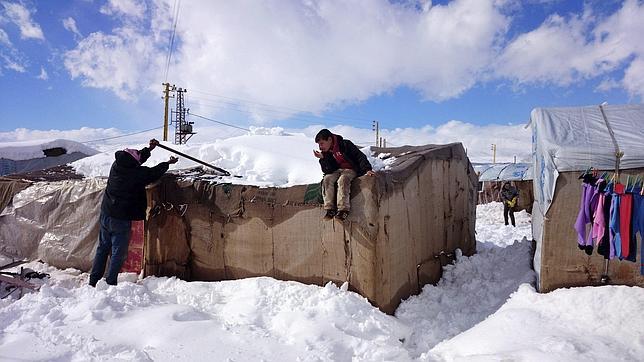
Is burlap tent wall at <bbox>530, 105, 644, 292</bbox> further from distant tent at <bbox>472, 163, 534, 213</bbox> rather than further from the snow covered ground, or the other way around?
distant tent at <bbox>472, 163, 534, 213</bbox>

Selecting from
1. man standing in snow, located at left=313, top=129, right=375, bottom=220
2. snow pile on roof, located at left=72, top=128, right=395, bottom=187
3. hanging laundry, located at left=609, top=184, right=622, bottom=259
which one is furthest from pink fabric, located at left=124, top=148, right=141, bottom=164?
hanging laundry, located at left=609, top=184, right=622, bottom=259

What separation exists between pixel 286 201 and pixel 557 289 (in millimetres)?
3101

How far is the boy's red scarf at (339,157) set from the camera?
4590 mm

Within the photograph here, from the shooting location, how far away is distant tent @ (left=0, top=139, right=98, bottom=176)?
37.9 ft

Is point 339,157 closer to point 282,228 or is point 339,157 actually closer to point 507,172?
point 282,228

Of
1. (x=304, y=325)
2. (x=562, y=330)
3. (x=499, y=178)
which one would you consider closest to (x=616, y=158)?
(x=562, y=330)

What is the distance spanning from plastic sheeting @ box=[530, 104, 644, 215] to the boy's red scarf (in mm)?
2204

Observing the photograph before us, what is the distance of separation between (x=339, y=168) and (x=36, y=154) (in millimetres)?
11258

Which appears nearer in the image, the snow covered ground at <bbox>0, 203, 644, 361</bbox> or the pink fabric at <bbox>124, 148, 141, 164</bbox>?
the snow covered ground at <bbox>0, 203, 644, 361</bbox>

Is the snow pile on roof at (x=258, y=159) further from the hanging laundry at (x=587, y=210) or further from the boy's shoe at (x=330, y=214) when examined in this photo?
the hanging laundry at (x=587, y=210)

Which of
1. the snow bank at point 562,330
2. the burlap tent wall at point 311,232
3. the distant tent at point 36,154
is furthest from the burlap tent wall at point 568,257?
the distant tent at point 36,154

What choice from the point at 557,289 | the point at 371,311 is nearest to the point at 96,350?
the point at 371,311

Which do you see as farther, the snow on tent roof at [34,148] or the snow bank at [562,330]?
the snow on tent roof at [34,148]

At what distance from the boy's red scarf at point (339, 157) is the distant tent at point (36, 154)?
406 inches
